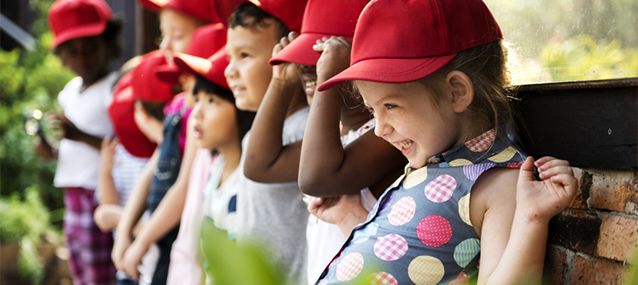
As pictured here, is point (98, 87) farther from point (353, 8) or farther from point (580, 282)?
point (580, 282)

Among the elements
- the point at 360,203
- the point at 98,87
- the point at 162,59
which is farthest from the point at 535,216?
the point at 98,87

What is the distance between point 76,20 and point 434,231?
367 centimetres

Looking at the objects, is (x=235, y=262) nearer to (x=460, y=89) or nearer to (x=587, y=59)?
(x=460, y=89)

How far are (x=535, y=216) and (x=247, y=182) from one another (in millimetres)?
1363

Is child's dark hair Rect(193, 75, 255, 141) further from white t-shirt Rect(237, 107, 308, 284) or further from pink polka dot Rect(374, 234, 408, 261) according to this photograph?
pink polka dot Rect(374, 234, 408, 261)

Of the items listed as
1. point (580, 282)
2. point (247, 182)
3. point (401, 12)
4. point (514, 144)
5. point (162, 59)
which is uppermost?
point (401, 12)

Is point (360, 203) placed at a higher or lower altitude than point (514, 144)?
lower

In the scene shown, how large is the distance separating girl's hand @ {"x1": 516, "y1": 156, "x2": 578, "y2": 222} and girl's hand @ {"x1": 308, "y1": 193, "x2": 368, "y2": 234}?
2.08 feet

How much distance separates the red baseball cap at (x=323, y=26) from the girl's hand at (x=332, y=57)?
0.07 m

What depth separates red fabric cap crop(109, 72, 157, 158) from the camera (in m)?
4.51

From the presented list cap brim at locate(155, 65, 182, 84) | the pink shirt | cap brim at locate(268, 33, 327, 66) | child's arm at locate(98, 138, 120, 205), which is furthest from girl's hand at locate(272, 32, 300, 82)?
child's arm at locate(98, 138, 120, 205)

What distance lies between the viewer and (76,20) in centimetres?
524

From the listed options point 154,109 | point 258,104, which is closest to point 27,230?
point 154,109

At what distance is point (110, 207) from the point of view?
15.3 feet
